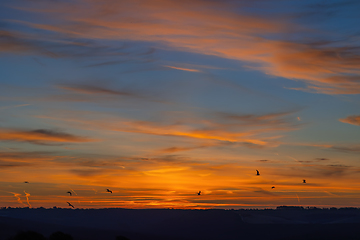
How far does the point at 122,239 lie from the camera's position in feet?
373

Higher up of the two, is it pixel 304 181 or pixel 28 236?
pixel 304 181

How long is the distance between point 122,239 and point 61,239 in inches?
636

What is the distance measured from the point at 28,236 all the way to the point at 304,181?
7287 centimetres

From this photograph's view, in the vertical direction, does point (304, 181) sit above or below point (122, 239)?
above

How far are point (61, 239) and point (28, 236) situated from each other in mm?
8862

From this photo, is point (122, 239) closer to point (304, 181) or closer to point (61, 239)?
point (61, 239)

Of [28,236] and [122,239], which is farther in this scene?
[122,239]

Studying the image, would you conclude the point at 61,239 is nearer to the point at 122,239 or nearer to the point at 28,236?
the point at 28,236

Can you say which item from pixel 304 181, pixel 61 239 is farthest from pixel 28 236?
pixel 304 181

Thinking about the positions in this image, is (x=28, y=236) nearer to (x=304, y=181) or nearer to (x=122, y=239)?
(x=122, y=239)

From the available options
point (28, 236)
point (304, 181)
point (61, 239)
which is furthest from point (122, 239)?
point (304, 181)

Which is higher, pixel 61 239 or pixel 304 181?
pixel 304 181

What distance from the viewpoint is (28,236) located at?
343 feet

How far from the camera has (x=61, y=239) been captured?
360 feet
